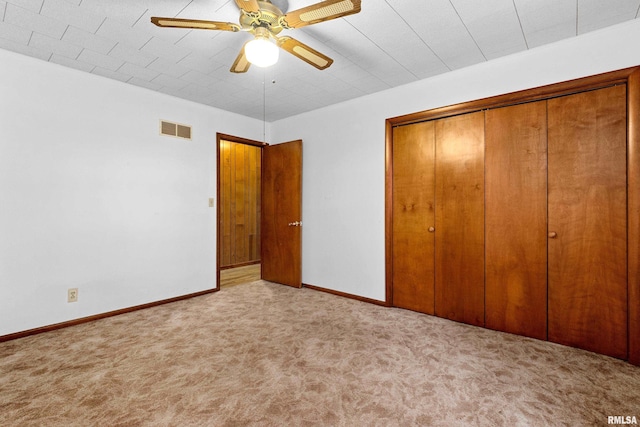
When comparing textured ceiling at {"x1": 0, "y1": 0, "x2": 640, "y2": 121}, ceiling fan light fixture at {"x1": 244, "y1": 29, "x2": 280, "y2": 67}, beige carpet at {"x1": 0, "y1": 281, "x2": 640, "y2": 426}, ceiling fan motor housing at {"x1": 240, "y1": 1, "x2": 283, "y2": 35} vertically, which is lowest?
beige carpet at {"x1": 0, "y1": 281, "x2": 640, "y2": 426}

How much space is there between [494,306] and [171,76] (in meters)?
4.02

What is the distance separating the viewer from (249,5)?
1685mm

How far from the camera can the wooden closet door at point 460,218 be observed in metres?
2.90

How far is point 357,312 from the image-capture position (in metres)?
3.33

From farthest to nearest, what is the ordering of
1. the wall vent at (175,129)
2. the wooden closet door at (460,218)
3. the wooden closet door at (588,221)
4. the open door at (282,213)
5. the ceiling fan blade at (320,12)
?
1. the open door at (282,213)
2. the wall vent at (175,129)
3. the wooden closet door at (460,218)
4. the wooden closet door at (588,221)
5. the ceiling fan blade at (320,12)

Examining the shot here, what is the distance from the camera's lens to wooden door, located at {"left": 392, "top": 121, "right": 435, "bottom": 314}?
3.21m

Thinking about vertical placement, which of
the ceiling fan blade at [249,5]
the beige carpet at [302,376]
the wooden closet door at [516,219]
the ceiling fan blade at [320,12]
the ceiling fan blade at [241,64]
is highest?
the ceiling fan blade at [249,5]

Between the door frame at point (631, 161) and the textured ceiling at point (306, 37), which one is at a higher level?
the textured ceiling at point (306, 37)

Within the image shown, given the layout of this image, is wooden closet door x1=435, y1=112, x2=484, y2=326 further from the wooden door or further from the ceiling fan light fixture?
the ceiling fan light fixture

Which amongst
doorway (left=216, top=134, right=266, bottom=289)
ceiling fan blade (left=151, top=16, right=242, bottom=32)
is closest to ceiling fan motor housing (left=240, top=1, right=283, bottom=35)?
ceiling fan blade (left=151, top=16, right=242, bottom=32)

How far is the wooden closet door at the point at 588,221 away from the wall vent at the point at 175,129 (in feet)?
13.0

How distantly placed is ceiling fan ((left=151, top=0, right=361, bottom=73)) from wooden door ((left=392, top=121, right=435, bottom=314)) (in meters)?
1.68

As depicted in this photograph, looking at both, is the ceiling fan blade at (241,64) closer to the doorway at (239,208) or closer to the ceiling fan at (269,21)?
the ceiling fan at (269,21)

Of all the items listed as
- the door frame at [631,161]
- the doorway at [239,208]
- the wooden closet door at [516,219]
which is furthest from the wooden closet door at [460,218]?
the doorway at [239,208]
